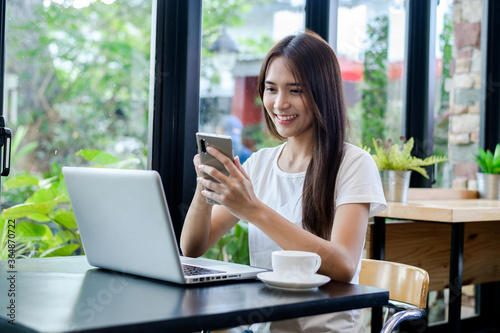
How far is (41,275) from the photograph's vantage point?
4.10ft

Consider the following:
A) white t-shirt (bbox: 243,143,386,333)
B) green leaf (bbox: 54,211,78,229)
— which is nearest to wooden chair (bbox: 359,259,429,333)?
white t-shirt (bbox: 243,143,386,333)

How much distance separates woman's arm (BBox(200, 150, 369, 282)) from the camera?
48.8 inches

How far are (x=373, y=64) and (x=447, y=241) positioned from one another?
0.98 m

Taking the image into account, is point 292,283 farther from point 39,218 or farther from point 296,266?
point 39,218

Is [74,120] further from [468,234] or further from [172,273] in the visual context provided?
[468,234]

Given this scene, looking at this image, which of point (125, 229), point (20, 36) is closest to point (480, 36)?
point (20, 36)

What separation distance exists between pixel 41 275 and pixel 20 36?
96cm

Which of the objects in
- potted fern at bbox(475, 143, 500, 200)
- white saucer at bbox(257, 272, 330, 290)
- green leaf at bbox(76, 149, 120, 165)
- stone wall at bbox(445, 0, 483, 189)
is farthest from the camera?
stone wall at bbox(445, 0, 483, 189)

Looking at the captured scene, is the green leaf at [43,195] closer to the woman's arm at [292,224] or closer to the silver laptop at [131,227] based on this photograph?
the silver laptop at [131,227]

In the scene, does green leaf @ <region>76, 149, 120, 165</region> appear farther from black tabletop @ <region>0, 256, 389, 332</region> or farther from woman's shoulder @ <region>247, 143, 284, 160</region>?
black tabletop @ <region>0, 256, 389, 332</region>

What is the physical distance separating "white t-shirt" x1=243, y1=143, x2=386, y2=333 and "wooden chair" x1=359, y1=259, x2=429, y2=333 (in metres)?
0.15

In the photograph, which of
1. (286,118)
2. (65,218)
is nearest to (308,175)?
(286,118)

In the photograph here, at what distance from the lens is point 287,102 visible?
65.2 inches

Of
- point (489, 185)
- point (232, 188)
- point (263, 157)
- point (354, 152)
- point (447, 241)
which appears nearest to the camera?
point (232, 188)
